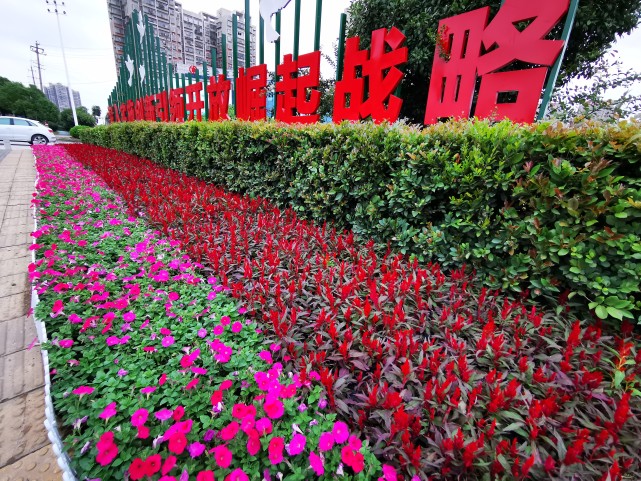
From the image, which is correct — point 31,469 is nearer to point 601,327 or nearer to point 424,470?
point 424,470

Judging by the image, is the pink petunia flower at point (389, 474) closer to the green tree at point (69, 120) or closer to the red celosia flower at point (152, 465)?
the red celosia flower at point (152, 465)

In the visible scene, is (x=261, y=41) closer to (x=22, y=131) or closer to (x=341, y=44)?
(x=341, y=44)

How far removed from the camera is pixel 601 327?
178 centimetres

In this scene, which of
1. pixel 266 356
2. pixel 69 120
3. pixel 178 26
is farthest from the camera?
pixel 178 26

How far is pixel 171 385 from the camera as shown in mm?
1444

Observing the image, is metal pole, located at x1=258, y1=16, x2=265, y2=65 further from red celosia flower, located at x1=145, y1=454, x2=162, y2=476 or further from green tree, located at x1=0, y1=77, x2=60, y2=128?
green tree, located at x1=0, y1=77, x2=60, y2=128

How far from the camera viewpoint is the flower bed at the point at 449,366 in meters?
1.12

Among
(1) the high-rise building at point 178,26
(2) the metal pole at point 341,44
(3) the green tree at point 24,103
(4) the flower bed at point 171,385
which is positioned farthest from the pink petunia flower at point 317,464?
(3) the green tree at point 24,103

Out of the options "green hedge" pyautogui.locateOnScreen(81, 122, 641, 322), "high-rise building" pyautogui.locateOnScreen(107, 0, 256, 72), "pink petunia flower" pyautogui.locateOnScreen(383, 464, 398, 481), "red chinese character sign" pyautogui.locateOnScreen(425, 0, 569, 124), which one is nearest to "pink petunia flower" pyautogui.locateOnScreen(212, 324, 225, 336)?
"pink petunia flower" pyautogui.locateOnScreen(383, 464, 398, 481)

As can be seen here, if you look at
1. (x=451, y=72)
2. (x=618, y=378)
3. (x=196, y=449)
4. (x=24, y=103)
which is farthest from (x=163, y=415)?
(x=24, y=103)

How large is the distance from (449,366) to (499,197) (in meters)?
1.39

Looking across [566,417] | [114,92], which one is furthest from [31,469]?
[114,92]

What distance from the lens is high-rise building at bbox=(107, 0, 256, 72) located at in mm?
37031

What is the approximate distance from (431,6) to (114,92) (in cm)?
1878
